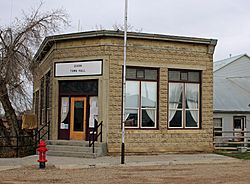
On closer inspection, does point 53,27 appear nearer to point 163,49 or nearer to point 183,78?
point 163,49

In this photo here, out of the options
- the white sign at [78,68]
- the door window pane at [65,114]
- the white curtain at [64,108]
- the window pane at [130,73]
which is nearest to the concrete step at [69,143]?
the door window pane at [65,114]

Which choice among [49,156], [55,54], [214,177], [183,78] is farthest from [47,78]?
[214,177]

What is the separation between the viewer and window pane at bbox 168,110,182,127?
2387 cm

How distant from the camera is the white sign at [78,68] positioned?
74.9 feet

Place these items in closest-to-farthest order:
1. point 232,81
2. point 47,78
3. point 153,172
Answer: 1. point 153,172
2. point 47,78
3. point 232,81

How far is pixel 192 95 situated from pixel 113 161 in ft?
21.2

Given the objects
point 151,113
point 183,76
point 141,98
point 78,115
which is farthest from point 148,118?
point 78,115

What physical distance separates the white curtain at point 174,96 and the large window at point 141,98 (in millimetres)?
823

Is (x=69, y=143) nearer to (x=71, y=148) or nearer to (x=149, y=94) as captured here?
(x=71, y=148)

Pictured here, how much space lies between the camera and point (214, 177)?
1597 cm

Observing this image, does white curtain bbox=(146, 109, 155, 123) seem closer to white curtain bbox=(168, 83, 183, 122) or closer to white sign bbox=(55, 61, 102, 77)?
white curtain bbox=(168, 83, 183, 122)

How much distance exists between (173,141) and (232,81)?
20.9 meters

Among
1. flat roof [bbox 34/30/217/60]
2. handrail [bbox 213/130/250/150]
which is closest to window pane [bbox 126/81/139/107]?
flat roof [bbox 34/30/217/60]

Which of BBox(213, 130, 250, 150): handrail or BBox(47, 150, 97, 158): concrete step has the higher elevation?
BBox(213, 130, 250, 150): handrail
